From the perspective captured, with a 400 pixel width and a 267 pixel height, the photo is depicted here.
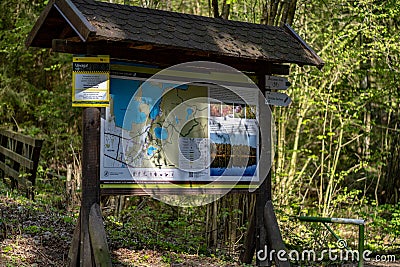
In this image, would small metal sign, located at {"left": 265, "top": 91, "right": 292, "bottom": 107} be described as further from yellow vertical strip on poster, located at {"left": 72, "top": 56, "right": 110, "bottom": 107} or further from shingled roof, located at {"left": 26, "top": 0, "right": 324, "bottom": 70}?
yellow vertical strip on poster, located at {"left": 72, "top": 56, "right": 110, "bottom": 107}

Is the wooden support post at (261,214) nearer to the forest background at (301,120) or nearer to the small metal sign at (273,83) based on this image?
the small metal sign at (273,83)

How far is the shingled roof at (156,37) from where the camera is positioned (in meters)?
5.64

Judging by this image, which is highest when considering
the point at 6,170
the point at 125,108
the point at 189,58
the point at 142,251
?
the point at 189,58

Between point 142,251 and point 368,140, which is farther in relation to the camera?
point 368,140

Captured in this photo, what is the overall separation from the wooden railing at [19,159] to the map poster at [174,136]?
129 inches

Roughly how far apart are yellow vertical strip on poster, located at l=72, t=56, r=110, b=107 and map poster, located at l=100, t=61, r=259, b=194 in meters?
0.18

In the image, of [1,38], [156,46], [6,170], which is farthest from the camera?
[1,38]

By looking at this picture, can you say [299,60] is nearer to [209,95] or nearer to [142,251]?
[209,95]

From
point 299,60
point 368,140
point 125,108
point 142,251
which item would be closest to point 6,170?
point 142,251

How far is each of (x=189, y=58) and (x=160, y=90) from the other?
1.78 feet

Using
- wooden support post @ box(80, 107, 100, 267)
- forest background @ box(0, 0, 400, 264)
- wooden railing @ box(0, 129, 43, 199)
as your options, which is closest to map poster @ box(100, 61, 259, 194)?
wooden support post @ box(80, 107, 100, 267)

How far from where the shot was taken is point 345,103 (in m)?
11.6

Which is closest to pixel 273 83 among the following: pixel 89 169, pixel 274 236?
pixel 274 236

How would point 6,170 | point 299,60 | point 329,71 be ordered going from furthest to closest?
1. point 329,71
2. point 6,170
3. point 299,60
